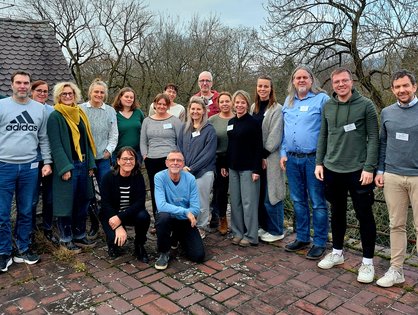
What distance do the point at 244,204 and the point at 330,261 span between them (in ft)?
3.86

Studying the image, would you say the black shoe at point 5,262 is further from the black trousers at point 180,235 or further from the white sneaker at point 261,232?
the white sneaker at point 261,232

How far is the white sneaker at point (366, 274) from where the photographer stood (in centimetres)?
357

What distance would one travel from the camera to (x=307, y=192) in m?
4.29

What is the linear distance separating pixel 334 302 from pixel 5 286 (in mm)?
3169

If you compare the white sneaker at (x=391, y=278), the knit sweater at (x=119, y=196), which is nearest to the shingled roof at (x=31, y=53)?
the knit sweater at (x=119, y=196)

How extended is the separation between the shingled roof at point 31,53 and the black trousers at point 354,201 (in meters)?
6.47

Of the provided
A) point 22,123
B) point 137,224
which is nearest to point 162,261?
point 137,224

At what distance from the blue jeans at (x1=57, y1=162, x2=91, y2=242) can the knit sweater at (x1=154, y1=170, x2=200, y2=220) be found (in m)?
0.94

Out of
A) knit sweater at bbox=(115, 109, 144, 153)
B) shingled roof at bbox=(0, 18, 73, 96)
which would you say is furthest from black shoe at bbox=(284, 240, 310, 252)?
shingled roof at bbox=(0, 18, 73, 96)

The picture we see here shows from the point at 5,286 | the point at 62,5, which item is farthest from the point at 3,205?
the point at 62,5

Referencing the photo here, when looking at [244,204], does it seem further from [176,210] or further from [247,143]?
[176,210]

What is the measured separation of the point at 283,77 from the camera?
46.7 feet

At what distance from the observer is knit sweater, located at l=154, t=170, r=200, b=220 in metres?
4.20

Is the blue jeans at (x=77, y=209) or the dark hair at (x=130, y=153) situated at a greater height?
the dark hair at (x=130, y=153)
